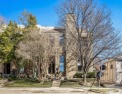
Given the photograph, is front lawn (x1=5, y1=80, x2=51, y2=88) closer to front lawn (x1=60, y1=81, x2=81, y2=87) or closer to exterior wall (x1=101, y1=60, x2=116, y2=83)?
front lawn (x1=60, y1=81, x2=81, y2=87)

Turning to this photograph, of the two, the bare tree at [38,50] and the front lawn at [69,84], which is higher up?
the bare tree at [38,50]

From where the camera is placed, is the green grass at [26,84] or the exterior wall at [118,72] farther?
the exterior wall at [118,72]

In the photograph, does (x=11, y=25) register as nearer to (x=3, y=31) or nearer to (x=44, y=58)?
(x=3, y=31)

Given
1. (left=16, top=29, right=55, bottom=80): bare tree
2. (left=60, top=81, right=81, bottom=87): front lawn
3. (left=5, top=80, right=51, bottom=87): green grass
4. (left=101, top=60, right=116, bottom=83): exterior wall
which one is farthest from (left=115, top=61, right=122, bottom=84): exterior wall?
(left=5, top=80, right=51, bottom=87): green grass

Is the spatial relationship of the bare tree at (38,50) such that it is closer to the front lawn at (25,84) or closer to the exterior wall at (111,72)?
the front lawn at (25,84)

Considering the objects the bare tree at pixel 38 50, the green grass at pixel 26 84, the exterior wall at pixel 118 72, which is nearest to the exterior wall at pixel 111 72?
the exterior wall at pixel 118 72

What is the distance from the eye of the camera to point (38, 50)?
38594 mm

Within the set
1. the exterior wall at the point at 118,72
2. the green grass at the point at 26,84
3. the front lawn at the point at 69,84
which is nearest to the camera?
the green grass at the point at 26,84

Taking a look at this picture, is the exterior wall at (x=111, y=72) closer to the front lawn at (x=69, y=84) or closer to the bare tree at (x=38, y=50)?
the front lawn at (x=69, y=84)

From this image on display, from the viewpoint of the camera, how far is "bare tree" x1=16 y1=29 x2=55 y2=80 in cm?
3859

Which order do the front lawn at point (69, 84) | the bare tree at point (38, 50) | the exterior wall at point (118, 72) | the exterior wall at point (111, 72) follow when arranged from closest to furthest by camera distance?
the front lawn at point (69, 84) → the bare tree at point (38, 50) → the exterior wall at point (118, 72) → the exterior wall at point (111, 72)

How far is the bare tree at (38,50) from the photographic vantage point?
38.6 metres

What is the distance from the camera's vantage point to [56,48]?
131ft

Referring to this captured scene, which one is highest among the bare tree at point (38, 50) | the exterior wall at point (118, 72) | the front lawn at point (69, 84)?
the bare tree at point (38, 50)
